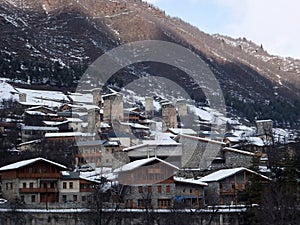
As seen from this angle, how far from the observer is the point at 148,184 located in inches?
1896

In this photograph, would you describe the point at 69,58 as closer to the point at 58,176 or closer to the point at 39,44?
the point at 39,44

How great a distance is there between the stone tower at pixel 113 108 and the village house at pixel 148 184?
39297 millimetres

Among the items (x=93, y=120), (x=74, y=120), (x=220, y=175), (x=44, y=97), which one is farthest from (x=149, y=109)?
(x=220, y=175)

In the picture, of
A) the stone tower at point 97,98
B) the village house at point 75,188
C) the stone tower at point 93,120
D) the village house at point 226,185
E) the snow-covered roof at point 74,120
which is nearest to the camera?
the village house at point 226,185

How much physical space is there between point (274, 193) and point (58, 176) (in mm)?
17995

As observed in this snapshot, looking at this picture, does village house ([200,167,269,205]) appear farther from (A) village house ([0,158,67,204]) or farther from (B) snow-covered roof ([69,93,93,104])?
(B) snow-covered roof ([69,93,93,104])

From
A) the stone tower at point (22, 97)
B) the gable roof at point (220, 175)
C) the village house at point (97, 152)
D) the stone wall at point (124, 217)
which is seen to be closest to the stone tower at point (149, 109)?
the stone tower at point (22, 97)

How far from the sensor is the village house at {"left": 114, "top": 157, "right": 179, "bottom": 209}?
47.4m

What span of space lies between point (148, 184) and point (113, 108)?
140 feet

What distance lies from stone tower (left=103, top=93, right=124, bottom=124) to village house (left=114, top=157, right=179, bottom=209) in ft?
129

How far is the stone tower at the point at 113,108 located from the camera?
88756 millimetres

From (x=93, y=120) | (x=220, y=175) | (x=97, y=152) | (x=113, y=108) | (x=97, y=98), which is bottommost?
(x=220, y=175)

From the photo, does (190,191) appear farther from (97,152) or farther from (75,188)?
(97,152)

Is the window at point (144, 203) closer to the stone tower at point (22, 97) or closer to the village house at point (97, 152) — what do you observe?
the village house at point (97, 152)
